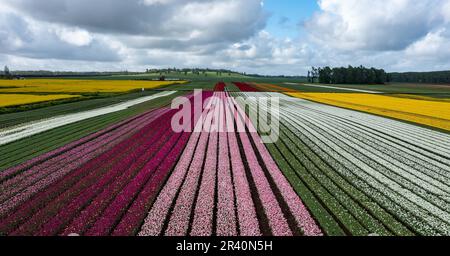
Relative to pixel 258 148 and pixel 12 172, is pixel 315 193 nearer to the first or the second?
pixel 258 148

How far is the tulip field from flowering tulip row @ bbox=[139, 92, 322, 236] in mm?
40

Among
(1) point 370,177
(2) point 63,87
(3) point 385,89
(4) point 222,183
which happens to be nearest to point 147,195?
(4) point 222,183

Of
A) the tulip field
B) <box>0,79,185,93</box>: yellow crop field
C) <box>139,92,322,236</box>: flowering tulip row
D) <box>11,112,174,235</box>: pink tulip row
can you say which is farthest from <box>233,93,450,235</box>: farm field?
<box>0,79,185,93</box>: yellow crop field

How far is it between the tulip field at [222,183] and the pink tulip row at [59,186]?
0.05 meters

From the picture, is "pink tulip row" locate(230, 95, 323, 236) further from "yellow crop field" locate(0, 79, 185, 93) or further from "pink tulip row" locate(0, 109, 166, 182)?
"yellow crop field" locate(0, 79, 185, 93)

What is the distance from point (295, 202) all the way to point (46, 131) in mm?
19341

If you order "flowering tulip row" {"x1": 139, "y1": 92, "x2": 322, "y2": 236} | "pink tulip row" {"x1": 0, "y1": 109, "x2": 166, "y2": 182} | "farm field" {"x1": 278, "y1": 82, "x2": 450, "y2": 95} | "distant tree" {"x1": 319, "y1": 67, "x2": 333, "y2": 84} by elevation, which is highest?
"distant tree" {"x1": 319, "y1": 67, "x2": 333, "y2": 84}

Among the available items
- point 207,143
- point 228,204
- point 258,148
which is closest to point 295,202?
point 228,204

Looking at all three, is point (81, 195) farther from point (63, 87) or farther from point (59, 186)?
point (63, 87)

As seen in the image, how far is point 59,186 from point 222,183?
→ 6.20 m

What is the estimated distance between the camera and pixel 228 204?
9.77m

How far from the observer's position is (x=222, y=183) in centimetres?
1172

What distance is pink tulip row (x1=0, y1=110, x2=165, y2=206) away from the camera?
36.7 ft

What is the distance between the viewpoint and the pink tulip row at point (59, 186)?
28.6 feet
